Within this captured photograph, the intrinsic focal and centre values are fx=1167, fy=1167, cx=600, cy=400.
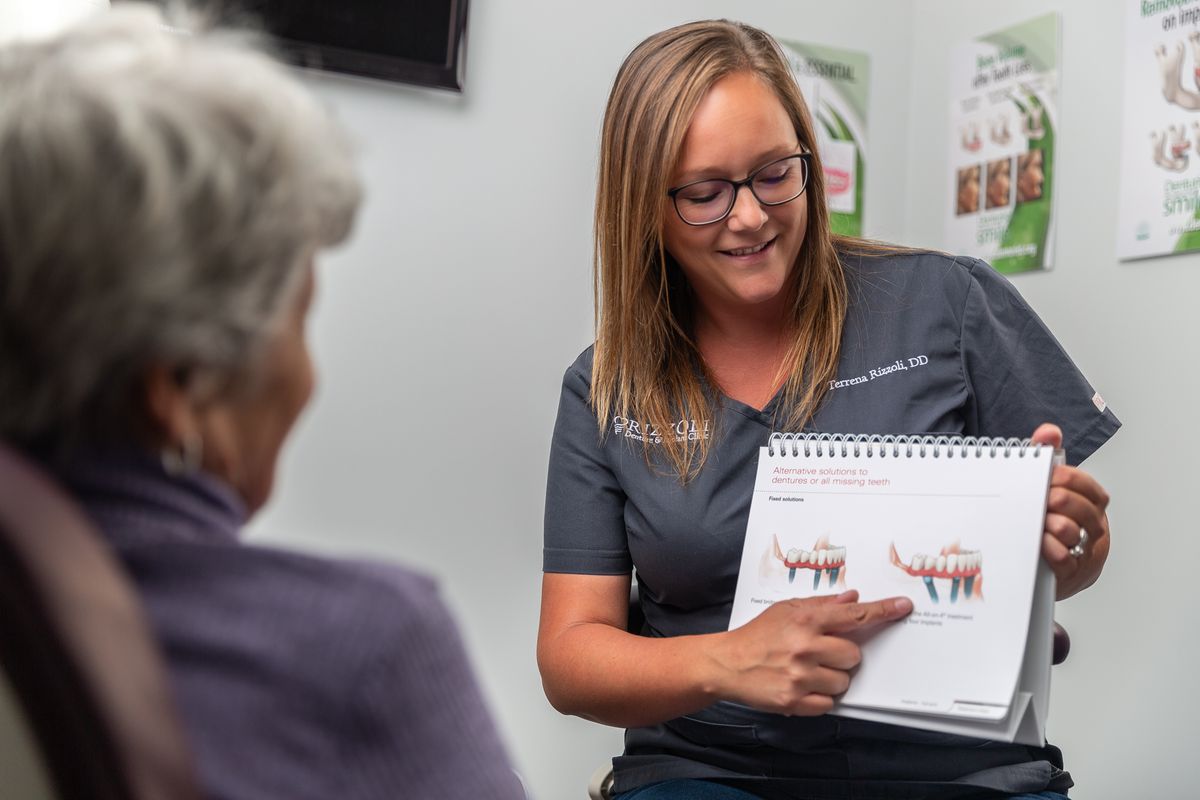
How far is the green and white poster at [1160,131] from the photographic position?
183cm

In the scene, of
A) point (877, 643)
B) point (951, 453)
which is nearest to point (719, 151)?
point (951, 453)

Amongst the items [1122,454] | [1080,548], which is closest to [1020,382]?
[1080,548]

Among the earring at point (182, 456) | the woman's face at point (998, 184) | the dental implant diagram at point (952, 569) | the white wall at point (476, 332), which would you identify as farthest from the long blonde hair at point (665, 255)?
the woman's face at point (998, 184)

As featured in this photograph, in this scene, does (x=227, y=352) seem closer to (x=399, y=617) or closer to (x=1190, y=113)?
(x=399, y=617)

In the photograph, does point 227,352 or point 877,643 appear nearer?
point 227,352

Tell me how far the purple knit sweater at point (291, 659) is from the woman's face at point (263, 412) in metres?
0.03

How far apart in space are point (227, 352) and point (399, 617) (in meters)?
0.16

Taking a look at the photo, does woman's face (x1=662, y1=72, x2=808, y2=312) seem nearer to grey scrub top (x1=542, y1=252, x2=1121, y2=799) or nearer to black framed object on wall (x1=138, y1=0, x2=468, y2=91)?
grey scrub top (x1=542, y1=252, x2=1121, y2=799)

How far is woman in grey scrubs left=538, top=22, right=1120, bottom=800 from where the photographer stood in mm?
1210

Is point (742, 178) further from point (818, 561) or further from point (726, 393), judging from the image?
point (818, 561)

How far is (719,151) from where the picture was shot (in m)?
1.32

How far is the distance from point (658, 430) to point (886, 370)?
27 centimetres

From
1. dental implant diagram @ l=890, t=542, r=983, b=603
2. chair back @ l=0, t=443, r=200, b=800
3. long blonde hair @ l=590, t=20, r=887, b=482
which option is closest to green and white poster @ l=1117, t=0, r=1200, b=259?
long blonde hair @ l=590, t=20, r=887, b=482

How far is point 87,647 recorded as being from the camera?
50cm
